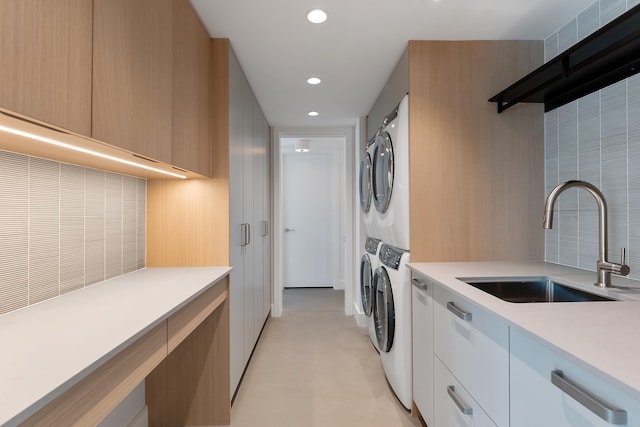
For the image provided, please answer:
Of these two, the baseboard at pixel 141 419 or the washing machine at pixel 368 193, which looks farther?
the washing machine at pixel 368 193

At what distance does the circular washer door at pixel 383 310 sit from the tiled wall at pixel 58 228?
1.53 metres

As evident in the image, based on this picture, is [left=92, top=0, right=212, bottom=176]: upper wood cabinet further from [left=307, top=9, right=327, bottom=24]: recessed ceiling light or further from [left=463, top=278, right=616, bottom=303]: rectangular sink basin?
[left=463, top=278, right=616, bottom=303]: rectangular sink basin

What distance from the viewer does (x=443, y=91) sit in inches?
76.4

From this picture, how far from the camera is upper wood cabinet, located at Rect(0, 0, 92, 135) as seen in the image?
65 centimetres

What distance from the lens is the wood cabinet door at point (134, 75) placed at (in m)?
0.94

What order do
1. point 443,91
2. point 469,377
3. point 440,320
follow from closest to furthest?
point 469,377 → point 440,320 → point 443,91

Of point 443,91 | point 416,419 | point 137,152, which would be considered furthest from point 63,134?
point 416,419

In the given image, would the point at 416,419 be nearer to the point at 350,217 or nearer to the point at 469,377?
the point at 469,377

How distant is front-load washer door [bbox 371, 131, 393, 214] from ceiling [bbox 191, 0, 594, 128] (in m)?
0.55

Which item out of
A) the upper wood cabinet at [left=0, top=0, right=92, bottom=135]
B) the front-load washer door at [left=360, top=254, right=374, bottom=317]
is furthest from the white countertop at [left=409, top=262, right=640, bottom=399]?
the upper wood cabinet at [left=0, top=0, right=92, bottom=135]

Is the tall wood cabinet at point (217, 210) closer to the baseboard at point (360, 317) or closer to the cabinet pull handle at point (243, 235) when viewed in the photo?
the cabinet pull handle at point (243, 235)

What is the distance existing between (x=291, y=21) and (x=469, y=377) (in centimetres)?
191

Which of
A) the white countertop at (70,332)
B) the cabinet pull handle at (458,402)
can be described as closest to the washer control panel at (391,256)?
the cabinet pull handle at (458,402)

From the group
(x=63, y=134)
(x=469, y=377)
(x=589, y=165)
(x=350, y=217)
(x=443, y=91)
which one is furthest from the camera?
(x=350, y=217)
